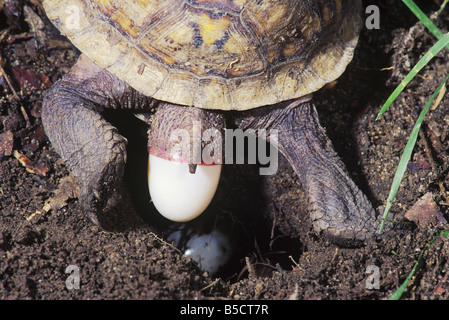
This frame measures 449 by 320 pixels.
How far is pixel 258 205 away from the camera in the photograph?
2549mm

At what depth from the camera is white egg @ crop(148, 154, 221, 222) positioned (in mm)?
1937

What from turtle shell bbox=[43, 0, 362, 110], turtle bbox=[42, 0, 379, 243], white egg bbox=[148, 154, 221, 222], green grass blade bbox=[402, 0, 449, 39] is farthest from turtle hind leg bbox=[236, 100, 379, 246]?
green grass blade bbox=[402, 0, 449, 39]

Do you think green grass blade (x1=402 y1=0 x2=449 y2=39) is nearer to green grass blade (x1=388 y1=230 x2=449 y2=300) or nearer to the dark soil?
the dark soil

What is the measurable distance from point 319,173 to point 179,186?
66cm

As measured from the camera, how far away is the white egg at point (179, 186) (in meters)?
1.94

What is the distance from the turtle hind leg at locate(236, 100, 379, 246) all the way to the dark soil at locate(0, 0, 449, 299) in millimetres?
100

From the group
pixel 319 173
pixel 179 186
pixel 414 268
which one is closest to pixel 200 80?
pixel 179 186

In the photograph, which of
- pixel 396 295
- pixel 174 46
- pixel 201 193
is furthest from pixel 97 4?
pixel 396 295

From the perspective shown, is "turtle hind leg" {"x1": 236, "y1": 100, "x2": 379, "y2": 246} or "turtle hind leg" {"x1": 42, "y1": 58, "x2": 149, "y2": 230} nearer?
"turtle hind leg" {"x1": 42, "y1": 58, "x2": 149, "y2": 230}

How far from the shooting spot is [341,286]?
1872mm

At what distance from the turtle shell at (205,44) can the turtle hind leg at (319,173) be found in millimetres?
175

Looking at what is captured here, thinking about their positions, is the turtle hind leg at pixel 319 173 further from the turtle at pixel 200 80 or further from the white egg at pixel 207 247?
the white egg at pixel 207 247

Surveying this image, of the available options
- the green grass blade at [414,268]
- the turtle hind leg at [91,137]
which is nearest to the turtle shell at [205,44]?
the turtle hind leg at [91,137]
